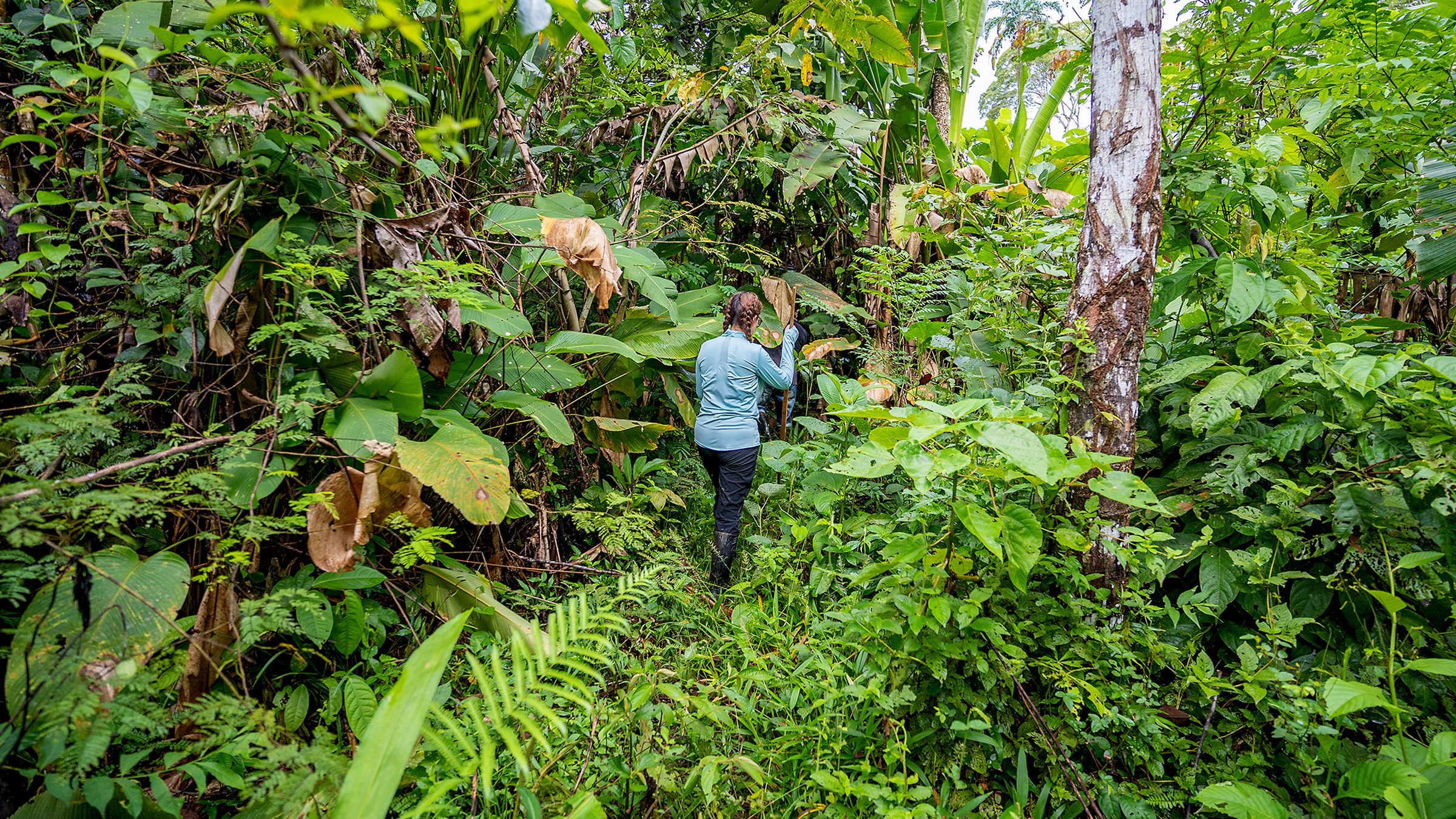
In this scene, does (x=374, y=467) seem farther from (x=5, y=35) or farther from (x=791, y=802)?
(x=5, y=35)

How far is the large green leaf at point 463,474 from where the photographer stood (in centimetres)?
194

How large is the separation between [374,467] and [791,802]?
1.67 metres

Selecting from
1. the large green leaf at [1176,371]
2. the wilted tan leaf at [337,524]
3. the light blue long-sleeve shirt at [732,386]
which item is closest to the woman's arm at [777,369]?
the light blue long-sleeve shirt at [732,386]

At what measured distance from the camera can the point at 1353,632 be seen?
1699mm

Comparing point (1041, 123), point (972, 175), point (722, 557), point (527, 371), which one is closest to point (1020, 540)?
point (722, 557)

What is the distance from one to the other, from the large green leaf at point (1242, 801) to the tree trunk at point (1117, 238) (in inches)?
23.4

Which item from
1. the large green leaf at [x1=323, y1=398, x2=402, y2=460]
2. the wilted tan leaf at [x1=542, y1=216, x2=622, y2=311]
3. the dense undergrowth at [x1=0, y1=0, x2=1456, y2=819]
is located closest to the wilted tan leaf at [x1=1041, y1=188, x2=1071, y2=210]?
the dense undergrowth at [x1=0, y1=0, x2=1456, y2=819]

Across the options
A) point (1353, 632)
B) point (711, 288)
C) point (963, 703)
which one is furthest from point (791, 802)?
point (711, 288)

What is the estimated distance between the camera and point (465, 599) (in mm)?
2301

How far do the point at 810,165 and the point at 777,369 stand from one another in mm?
1550

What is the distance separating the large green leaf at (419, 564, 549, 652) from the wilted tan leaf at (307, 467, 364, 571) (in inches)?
14.6

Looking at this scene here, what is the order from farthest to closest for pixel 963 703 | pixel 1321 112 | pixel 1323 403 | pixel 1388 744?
1. pixel 1321 112
2. pixel 1323 403
3. pixel 963 703
4. pixel 1388 744

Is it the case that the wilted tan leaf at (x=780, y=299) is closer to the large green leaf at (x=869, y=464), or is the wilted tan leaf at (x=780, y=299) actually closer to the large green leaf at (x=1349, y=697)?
the large green leaf at (x=869, y=464)

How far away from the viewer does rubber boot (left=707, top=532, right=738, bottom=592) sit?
298 cm
